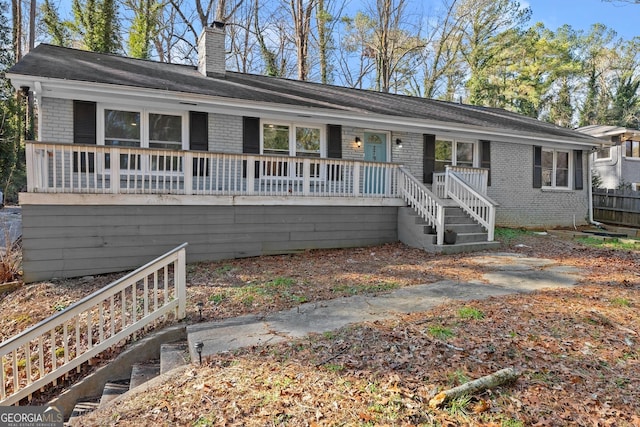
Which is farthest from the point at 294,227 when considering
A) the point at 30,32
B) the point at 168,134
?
the point at 30,32

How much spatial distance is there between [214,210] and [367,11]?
2019 cm

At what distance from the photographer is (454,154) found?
12305 millimetres

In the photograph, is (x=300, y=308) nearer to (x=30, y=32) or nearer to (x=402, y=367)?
(x=402, y=367)

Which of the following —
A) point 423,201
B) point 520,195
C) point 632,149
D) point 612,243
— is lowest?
point 612,243

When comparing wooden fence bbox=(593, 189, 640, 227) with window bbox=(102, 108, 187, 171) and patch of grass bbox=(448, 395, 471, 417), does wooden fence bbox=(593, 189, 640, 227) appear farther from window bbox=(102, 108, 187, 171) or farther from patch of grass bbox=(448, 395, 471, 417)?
window bbox=(102, 108, 187, 171)

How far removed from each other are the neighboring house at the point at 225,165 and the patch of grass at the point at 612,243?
2.62 meters

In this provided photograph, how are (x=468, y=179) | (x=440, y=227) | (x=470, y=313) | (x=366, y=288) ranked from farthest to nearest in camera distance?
(x=468, y=179) < (x=440, y=227) < (x=366, y=288) < (x=470, y=313)

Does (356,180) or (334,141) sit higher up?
(334,141)

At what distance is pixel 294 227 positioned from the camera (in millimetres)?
8633

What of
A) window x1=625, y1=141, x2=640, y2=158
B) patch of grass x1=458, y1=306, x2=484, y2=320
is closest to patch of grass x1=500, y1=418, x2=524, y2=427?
patch of grass x1=458, y1=306, x2=484, y2=320

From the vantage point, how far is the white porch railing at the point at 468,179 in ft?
35.3

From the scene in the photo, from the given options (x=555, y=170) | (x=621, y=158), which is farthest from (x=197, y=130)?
(x=621, y=158)

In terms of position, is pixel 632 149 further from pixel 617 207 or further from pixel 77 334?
pixel 77 334

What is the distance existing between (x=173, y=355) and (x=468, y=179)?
30.8ft
